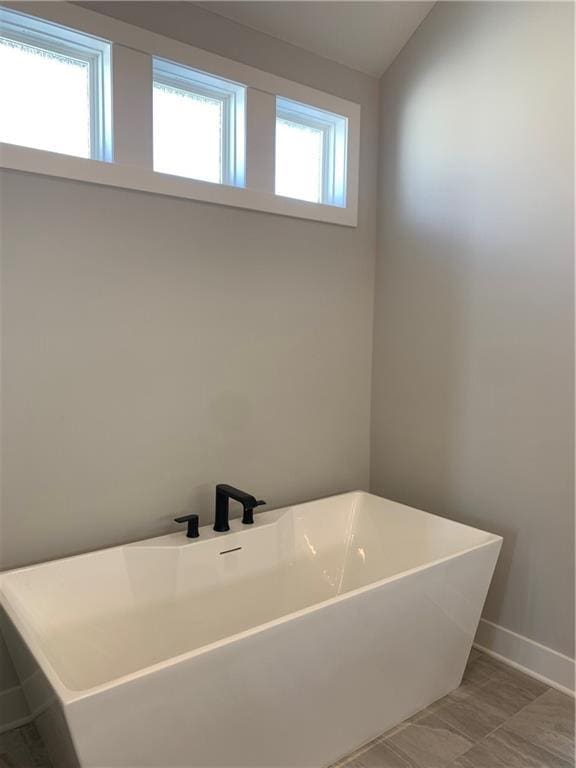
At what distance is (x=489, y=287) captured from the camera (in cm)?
231

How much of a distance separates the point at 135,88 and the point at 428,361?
5.45 ft

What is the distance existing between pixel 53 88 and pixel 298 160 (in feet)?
3.63

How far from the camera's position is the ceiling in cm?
226

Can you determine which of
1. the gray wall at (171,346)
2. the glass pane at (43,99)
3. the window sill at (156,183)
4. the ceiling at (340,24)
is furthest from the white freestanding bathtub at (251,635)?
the ceiling at (340,24)

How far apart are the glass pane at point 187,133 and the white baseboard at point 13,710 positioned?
2.00m

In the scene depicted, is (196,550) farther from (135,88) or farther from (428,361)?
(135,88)

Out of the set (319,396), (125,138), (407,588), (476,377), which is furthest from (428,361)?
(125,138)

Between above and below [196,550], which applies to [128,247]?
above

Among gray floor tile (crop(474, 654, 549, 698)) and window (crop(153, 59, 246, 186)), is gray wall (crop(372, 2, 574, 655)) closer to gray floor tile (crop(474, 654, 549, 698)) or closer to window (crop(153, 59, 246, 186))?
gray floor tile (crop(474, 654, 549, 698))

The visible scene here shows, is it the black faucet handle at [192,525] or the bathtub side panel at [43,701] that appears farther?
the black faucet handle at [192,525]

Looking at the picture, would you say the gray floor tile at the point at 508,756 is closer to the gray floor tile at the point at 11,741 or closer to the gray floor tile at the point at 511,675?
the gray floor tile at the point at 511,675

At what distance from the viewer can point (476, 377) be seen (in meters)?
2.38

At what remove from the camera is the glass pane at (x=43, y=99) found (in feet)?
6.31

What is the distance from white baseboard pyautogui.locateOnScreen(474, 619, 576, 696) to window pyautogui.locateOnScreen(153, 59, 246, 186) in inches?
86.7
